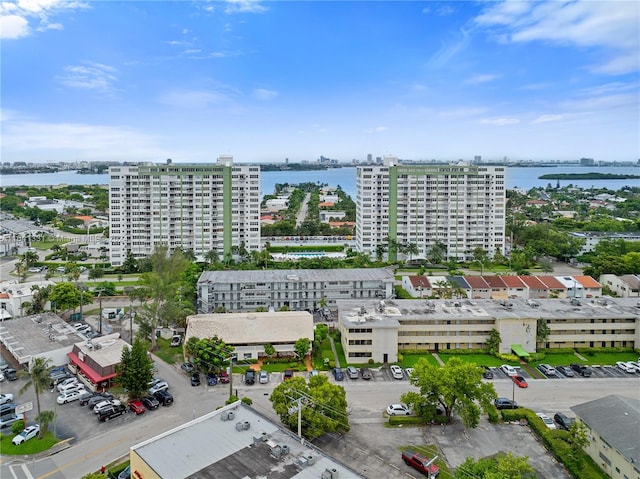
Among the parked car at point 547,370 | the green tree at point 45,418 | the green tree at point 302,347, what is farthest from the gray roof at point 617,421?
the green tree at point 45,418

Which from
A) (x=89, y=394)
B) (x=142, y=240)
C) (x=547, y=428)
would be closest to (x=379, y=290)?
(x=547, y=428)

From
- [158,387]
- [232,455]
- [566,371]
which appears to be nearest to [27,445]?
[158,387]

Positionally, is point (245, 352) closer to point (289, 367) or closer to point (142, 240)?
point (289, 367)

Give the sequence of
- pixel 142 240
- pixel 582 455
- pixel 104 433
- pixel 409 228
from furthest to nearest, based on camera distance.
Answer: pixel 409 228, pixel 142 240, pixel 104 433, pixel 582 455

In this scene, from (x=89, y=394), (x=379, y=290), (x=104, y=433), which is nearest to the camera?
(x=104, y=433)

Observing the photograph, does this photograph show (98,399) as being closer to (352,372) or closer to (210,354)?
(210,354)

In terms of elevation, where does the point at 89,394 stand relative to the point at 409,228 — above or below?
below

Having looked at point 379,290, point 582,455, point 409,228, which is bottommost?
point 582,455

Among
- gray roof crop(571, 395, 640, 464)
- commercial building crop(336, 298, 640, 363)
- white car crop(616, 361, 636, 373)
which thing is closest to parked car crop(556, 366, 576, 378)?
commercial building crop(336, 298, 640, 363)
